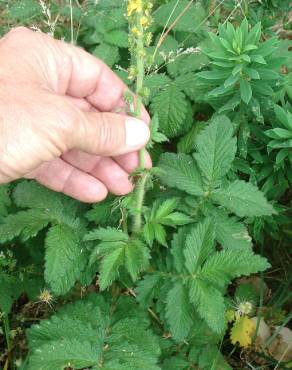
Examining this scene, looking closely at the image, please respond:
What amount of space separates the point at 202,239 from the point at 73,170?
828mm

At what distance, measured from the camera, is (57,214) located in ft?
7.66

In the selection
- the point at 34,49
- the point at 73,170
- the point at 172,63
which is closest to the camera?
the point at 34,49

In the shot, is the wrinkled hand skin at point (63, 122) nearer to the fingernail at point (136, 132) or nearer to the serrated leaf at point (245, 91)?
the fingernail at point (136, 132)

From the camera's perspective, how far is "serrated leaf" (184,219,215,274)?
7.07 feet

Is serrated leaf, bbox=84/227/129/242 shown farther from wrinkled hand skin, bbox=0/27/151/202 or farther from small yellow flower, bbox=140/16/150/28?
small yellow flower, bbox=140/16/150/28

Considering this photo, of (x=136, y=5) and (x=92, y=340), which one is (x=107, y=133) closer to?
(x=136, y=5)

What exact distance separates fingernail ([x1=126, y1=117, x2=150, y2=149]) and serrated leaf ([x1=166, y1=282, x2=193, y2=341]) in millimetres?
658

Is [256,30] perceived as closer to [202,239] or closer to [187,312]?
[202,239]

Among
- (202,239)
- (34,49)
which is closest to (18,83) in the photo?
(34,49)

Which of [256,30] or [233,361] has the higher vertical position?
[256,30]

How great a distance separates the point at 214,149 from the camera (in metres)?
2.30

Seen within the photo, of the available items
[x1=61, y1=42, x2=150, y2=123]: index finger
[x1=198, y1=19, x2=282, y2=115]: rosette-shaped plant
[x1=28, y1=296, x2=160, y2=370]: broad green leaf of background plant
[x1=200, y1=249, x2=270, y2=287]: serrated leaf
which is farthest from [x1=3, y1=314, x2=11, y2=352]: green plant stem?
[x1=198, y1=19, x2=282, y2=115]: rosette-shaped plant

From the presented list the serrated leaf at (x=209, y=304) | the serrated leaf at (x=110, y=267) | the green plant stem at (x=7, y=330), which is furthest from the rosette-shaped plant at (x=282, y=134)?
the green plant stem at (x=7, y=330)

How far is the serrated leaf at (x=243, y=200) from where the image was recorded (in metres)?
→ 2.22
